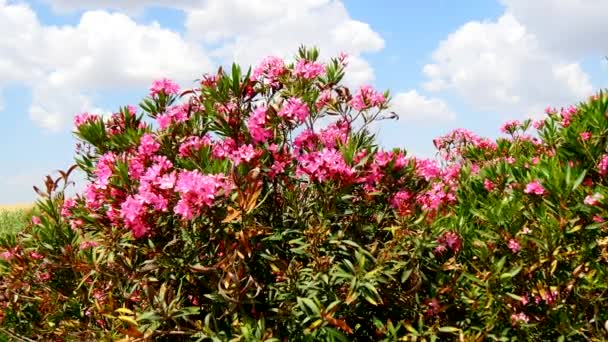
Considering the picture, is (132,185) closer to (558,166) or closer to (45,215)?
(45,215)

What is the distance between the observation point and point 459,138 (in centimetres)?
831

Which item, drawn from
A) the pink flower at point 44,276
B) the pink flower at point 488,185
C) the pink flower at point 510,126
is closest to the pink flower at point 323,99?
the pink flower at point 488,185

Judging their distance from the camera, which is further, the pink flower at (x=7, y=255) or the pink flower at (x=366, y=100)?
the pink flower at (x=7, y=255)

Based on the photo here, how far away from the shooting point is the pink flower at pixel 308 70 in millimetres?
4348

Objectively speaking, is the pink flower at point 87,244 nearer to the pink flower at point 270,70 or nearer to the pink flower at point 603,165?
the pink flower at point 270,70

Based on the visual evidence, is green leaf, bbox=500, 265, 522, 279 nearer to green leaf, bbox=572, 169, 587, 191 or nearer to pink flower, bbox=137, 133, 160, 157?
green leaf, bbox=572, 169, 587, 191

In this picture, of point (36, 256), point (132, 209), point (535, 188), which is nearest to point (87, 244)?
point (36, 256)

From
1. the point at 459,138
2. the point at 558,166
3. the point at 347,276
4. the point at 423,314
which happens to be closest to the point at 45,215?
A: the point at 347,276

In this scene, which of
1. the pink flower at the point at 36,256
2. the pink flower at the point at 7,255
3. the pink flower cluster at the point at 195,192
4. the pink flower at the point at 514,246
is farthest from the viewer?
the pink flower at the point at 7,255

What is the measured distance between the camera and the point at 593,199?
3648mm

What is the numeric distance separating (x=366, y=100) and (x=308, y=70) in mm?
434

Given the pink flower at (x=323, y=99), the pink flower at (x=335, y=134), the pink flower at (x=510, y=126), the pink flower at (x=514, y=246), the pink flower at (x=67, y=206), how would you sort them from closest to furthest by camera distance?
Answer: the pink flower at (x=514, y=246) < the pink flower at (x=335, y=134) < the pink flower at (x=323, y=99) < the pink flower at (x=67, y=206) < the pink flower at (x=510, y=126)

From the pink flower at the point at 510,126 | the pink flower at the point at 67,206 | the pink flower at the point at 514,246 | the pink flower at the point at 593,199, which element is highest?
the pink flower at the point at 510,126

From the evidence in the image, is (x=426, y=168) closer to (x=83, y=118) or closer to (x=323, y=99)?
(x=323, y=99)
